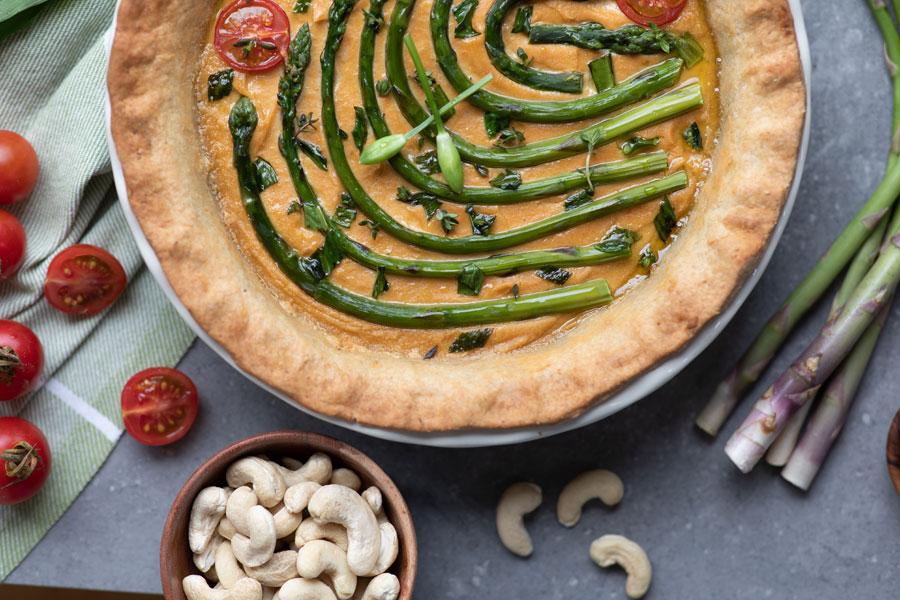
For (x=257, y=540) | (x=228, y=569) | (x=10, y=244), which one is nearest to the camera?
(x=257, y=540)

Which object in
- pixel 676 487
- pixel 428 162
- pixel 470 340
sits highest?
pixel 428 162

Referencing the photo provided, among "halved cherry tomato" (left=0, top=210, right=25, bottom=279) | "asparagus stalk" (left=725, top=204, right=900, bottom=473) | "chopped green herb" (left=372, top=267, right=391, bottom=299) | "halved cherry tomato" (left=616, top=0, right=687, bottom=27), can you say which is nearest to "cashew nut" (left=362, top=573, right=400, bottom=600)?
"chopped green herb" (left=372, top=267, right=391, bottom=299)

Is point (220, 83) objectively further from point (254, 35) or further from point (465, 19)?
point (465, 19)

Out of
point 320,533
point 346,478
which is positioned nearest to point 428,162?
point 346,478

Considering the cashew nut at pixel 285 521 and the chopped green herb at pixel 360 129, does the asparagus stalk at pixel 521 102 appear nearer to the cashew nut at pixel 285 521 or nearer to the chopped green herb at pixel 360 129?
the chopped green herb at pixel 360 129

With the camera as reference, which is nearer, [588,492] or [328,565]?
[328,565]

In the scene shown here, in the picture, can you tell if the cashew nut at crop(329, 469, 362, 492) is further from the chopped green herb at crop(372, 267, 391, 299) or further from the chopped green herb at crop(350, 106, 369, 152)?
the chopped green herb at crop(350, 106, 369, 152)
